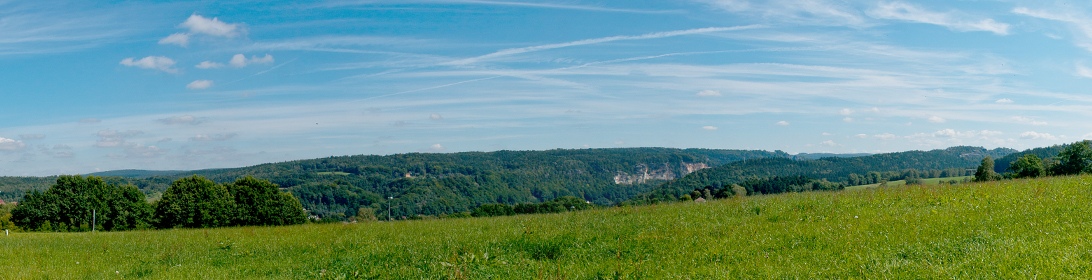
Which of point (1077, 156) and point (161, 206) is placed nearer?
point (1077, 156)

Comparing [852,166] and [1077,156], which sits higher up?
[1077,156]

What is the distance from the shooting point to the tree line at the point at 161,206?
44.3 m

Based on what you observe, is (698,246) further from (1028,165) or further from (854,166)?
(854,166)

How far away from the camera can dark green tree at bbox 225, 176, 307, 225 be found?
4519 centimetres

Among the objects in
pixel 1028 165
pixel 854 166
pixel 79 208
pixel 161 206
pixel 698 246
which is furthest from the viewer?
pixel 854 166

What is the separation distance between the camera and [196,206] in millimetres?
44250

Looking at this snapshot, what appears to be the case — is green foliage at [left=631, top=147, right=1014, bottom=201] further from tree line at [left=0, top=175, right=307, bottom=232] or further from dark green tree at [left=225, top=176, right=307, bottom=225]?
tree line at [left=0, top=175, right=307, bottom=232]

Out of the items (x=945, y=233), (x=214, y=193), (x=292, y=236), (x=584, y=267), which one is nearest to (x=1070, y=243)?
(x=945, y=233)

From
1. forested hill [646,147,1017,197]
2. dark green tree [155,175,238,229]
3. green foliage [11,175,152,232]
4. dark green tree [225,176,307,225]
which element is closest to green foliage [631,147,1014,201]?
forested hill [646,147,1017,197]

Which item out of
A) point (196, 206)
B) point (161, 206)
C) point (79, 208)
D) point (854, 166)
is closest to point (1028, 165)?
point (196, 206)

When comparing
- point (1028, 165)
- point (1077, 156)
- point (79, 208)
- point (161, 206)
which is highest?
point (1077, 156)

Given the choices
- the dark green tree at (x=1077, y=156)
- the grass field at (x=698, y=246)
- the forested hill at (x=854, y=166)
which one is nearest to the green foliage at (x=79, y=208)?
the grass field at (x=698, y=246)

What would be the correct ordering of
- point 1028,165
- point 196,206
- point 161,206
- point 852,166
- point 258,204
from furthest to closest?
point 852,166, point 258,204, point 161,206, point 196,206, point 1028,165

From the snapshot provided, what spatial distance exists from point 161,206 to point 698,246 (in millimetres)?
51115
